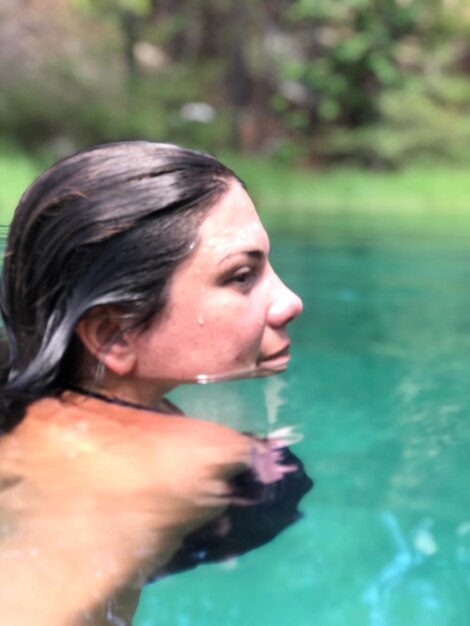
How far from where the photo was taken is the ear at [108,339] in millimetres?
1283

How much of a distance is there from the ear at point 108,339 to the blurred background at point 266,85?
1082 cm

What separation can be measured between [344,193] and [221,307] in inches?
409

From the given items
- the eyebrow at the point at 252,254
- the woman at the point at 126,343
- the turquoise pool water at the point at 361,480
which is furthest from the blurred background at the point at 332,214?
the eyebrow at the point at 252,254

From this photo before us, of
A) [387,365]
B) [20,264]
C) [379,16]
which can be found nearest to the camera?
[20,264]

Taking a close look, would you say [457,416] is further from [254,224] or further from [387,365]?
[254,224]

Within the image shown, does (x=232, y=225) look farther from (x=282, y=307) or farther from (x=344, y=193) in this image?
(x=344, y=193)

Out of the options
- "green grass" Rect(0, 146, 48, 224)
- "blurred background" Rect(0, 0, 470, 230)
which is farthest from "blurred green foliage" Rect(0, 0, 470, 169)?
"green grass" Rect(0, 146, 48, 224)

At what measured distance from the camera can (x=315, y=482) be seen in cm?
161

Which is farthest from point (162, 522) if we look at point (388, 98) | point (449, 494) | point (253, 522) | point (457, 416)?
point (388, 98)

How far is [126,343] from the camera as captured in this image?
131cm

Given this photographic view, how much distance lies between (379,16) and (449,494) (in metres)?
13.5

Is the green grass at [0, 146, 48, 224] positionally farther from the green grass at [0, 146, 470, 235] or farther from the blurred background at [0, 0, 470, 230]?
the blurred background at [0, 0, 470, 230]

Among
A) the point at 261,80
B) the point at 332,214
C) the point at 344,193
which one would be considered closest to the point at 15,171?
the point at 332,214

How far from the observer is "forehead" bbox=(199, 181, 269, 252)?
130cm
